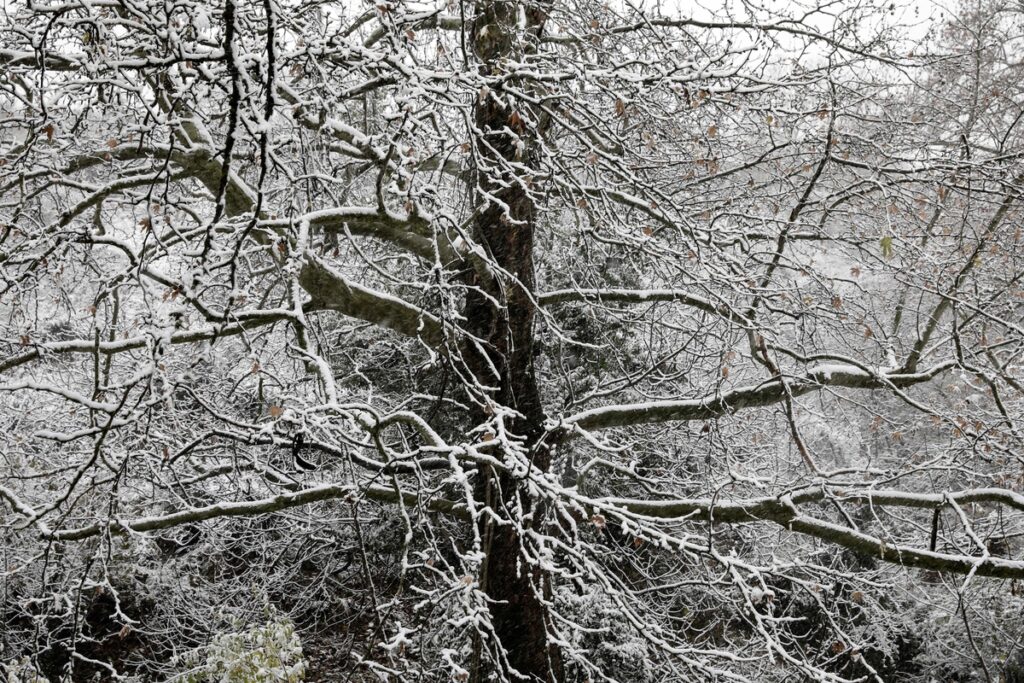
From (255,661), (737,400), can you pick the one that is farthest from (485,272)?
(255,661)

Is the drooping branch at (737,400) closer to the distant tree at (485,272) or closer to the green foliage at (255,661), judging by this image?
the distant tree at (485,272)

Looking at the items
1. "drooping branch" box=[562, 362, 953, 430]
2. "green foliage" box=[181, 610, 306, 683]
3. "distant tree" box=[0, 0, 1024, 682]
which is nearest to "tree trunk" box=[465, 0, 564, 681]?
"distant tree" box=[0, 0, 1024, 682]

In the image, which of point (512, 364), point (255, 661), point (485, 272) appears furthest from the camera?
point (255, 661)

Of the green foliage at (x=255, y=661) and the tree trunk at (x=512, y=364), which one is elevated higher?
the tree trunk at (x=512, y=364)

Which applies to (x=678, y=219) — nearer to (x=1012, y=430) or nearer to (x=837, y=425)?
(x=1012, y=430)

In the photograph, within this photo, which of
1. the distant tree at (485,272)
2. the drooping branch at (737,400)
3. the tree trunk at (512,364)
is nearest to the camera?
the distant tree at (485,272)

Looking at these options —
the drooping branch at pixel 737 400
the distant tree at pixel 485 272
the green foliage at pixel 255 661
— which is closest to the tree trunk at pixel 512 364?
the distant tree at pixel 485 272

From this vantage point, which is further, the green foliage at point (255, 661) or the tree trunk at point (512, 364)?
the green foliage at point (255, 661)

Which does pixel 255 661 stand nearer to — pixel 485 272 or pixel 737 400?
pixel 485 272

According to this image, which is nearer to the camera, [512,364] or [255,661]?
[512,364]

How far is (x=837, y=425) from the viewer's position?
48.0 ft

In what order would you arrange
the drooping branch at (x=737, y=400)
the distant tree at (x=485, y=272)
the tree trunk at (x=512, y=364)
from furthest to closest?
the drooping branch at (x=737, y=400), the tree trunk at (x=512, y=364), the distant tree at (x=485, y=272)

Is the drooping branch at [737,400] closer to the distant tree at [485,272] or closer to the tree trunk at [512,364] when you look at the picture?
the distant tree at [485,272]

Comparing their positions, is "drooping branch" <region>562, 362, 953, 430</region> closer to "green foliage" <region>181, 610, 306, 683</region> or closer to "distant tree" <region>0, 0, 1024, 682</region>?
"distant tree" <region>0, 0, 1024, 682</region>
